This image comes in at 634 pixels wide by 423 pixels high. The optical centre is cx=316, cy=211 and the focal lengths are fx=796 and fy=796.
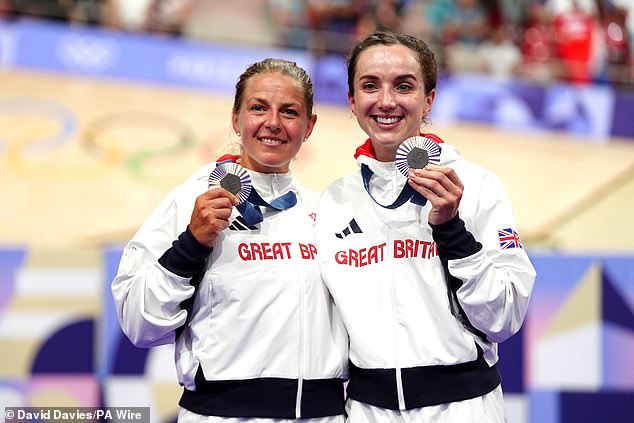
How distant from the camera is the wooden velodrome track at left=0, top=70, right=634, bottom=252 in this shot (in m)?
7.59

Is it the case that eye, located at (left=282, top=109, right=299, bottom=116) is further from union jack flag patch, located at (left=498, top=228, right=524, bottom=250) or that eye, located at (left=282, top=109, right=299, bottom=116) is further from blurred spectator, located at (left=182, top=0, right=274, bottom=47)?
blurred spectator, located at (left=182, top=0, right=274, bottom=47)

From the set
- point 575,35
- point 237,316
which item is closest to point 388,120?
point 237,316

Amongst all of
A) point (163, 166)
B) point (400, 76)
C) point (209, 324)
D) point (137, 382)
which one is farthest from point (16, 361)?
point (163, 166)

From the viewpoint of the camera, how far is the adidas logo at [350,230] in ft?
8.59

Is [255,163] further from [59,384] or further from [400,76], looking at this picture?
[59,384]

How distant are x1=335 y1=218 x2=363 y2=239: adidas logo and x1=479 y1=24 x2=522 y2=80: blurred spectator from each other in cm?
895

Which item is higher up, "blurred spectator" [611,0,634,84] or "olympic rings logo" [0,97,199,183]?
"blurred spectator" [611,0,634,84]

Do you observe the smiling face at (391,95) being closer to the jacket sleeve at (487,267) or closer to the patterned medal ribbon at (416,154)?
the patterned medal ribbon at (416,154)

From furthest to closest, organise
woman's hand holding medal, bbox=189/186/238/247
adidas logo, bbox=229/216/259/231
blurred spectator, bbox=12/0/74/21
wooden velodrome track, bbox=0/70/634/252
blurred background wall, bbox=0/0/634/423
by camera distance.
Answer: blurred spectator, bbox=12/0/74/21, blurred background wall, bbox=0/0/634/423, wooden velodrome track, bbox=0/70/634/252, adidas logo, bbox=229/216/259/231, woman's hand holding medal, bbox=189/186/238/247

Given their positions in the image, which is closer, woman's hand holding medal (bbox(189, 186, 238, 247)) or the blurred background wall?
woman's hand holding medal (bbox(189, 186, 238, 247))

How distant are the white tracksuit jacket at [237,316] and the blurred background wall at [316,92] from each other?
4080 mm

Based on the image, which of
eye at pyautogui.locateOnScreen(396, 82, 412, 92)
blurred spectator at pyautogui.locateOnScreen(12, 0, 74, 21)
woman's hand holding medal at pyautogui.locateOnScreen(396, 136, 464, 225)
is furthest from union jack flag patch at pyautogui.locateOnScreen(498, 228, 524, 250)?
blurred spectator at pyautogui.locateOnScreen(12, 0, 74, 21)

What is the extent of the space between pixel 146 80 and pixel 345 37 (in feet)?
9.68

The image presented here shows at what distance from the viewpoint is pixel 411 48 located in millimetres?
2617
